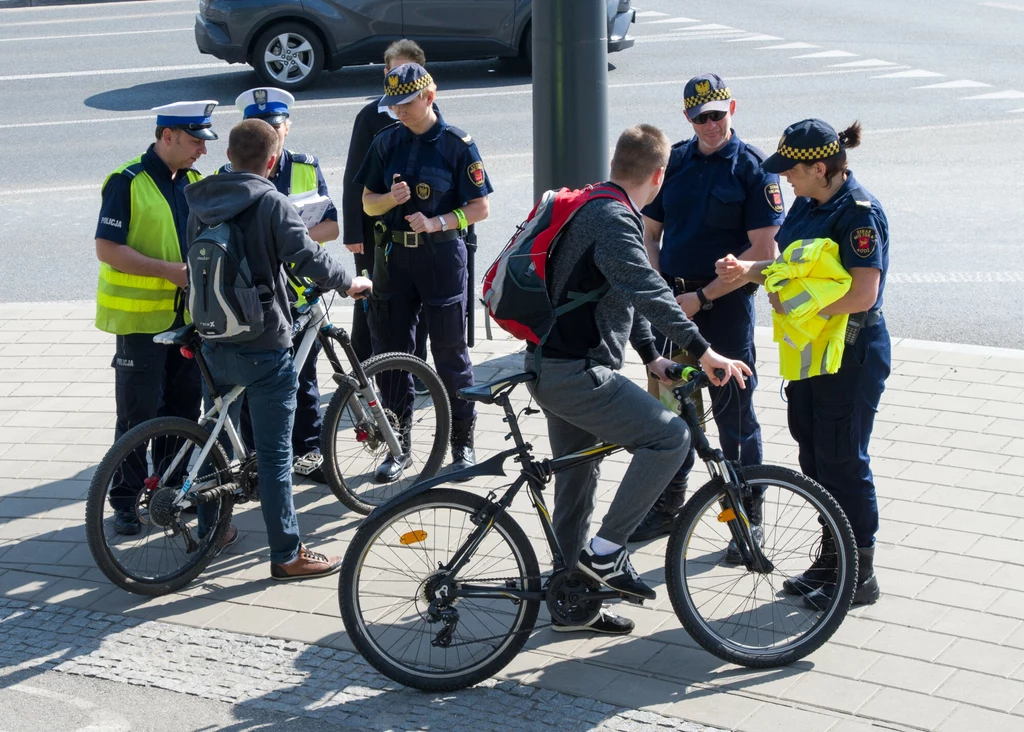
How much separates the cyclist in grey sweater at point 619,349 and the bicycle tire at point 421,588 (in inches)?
9.5

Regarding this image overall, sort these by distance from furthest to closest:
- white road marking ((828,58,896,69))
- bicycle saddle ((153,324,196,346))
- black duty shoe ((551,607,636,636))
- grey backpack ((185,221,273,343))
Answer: white road marking ((828,58,896,69)) → bicycle saddle ((153,324,196,346)) → grey backpack ((185,221,273,343)) → black duty shoe ((551,607,636,636))

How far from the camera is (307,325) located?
591 centimetres

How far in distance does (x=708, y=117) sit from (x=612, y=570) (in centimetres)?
197

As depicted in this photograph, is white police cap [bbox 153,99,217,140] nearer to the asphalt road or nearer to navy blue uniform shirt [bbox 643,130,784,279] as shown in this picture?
navy blue uniform shirt [bbox 643,130,784,279]

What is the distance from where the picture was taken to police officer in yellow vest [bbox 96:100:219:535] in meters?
5.61

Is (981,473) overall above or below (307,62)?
below

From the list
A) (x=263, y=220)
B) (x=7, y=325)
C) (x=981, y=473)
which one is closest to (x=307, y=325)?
(x=263, y=220)

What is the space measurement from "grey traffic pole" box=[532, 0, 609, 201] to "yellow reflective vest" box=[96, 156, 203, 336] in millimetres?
2195

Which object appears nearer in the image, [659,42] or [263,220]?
[263,220]

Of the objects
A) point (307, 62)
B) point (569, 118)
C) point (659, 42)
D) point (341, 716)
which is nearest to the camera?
point (341, 716)

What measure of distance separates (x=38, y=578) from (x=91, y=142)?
947 cm

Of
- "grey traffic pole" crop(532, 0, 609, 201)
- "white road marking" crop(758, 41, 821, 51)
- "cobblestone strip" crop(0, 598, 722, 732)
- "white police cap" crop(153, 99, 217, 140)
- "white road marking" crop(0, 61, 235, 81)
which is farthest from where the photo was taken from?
"white road marking" crop(758, 41, 821, 51)

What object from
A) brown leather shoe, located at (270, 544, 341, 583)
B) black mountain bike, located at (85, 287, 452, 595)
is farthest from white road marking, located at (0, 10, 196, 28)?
brown leather shoe, located at (270, 544, 341, 583)

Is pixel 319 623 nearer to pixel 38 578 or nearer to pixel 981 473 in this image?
pixel 38 578
